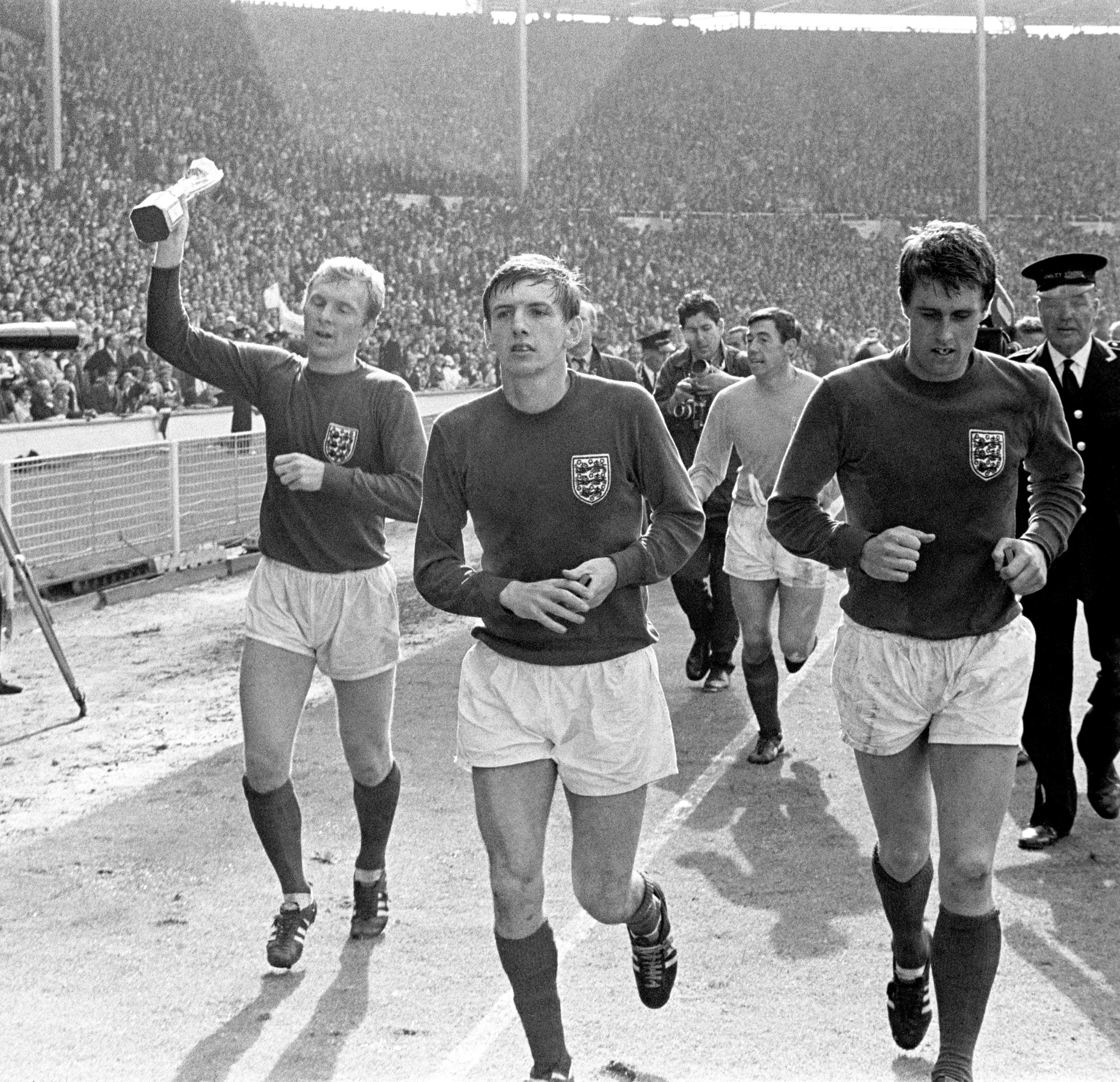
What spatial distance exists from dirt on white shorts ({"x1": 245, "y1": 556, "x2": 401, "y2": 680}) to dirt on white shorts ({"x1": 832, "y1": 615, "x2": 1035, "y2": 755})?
1.52 meters

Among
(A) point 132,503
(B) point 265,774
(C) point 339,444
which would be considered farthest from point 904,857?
(A) point 132,503

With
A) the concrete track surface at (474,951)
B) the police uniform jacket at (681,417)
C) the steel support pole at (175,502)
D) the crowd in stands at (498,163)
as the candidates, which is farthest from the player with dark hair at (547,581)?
the crowd in stands at (498,163)

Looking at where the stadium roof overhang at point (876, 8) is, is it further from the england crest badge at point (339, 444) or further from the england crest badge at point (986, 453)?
the england crest badge at point (986, 453)

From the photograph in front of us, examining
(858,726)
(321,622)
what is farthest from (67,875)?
(858,726)

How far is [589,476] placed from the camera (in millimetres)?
3518

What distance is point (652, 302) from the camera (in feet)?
123

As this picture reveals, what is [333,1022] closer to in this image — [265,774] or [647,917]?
[265,774]

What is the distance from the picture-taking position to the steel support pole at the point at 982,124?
140 ft

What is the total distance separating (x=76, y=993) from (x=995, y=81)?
5264 cm

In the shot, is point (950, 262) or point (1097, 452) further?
point (1097, 452)

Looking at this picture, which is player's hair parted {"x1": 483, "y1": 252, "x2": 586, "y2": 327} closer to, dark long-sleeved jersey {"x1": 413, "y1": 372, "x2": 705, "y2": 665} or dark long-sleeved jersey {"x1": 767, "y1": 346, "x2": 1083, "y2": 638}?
dark long-sleeved jersey {"x1": 413, "y1": 372, "x2": 705, "y2": 665}

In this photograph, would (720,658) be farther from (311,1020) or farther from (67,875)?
(311,1020)

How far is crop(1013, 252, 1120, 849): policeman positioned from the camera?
18.7ft

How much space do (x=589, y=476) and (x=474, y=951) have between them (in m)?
1.76
